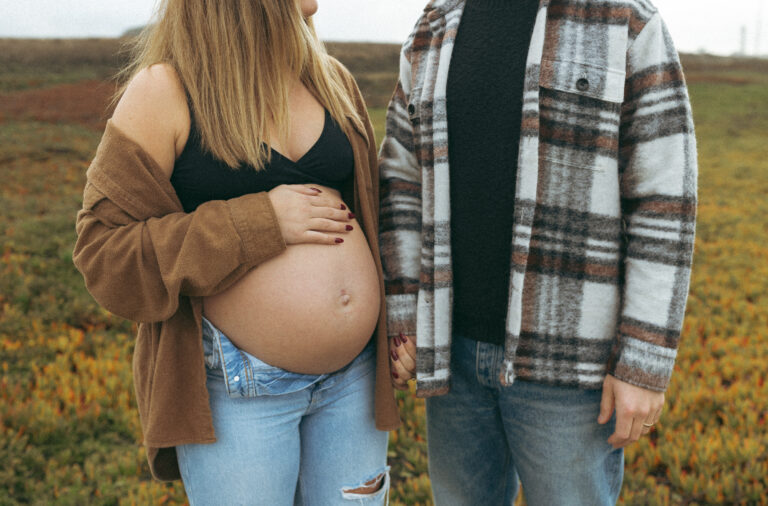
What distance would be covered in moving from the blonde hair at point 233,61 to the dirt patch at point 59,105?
17.6 m

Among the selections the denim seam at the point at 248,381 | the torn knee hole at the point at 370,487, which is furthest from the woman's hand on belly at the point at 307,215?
the torn knee hole at the point at 370,487

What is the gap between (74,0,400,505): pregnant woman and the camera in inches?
66.2

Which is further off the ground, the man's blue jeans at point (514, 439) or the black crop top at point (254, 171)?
the black crop top at point (254, 171)

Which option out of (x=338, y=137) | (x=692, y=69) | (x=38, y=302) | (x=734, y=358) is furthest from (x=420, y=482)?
(x=692, y=69)

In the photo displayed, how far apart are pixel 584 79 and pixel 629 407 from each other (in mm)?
894

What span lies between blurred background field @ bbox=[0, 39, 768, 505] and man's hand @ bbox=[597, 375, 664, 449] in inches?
66.2

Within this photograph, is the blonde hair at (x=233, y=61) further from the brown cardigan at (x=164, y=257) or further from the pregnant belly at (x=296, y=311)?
the pregnant belly at (x=296, y=311)

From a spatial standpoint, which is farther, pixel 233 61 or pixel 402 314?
pixel 402 314

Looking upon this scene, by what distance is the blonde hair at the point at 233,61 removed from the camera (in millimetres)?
1767

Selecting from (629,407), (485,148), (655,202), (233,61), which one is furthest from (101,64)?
(629,407)

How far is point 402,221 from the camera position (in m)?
2.02

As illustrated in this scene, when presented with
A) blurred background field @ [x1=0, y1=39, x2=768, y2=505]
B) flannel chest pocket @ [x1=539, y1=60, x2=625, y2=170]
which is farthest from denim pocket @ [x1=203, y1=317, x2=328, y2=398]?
flannel chest pocket @ [x1=539, y1=60, x2=625, y2=170]

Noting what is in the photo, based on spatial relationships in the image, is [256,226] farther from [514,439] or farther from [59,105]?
[59,105]

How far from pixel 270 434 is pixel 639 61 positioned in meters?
1.47
